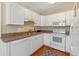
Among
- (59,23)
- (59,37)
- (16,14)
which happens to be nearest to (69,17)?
(59,23)

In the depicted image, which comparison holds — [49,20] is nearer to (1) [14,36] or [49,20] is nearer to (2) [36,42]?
(2) [36,42]

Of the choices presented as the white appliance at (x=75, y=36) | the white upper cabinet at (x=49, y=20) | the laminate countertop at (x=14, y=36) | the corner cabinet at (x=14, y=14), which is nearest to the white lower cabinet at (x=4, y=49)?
the laminate countertop at (x=14, y=36)

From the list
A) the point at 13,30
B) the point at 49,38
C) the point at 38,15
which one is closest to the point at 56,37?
the point at 49,38

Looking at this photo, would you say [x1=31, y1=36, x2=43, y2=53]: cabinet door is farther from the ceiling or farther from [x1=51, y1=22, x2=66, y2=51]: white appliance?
the ceiling

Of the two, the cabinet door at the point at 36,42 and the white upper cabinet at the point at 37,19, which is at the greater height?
the white upper cabinet at the point at 37,19

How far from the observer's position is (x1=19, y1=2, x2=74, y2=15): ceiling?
0.96 m

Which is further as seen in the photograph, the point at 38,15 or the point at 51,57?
the point at 38,15

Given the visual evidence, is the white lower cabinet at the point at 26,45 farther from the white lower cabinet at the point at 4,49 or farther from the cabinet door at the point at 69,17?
the cabinet door at the point at 69,17

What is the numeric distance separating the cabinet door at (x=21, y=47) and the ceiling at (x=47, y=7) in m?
0.35

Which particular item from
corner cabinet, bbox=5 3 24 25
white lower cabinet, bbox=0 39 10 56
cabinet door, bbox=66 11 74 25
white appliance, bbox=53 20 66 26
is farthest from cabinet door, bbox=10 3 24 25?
cabinet door, bbox=66 11 74 25

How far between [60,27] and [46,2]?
312mm

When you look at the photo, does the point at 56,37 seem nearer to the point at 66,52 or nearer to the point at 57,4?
the point at 66,52

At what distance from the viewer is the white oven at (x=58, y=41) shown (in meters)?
1.04

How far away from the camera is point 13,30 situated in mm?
962
